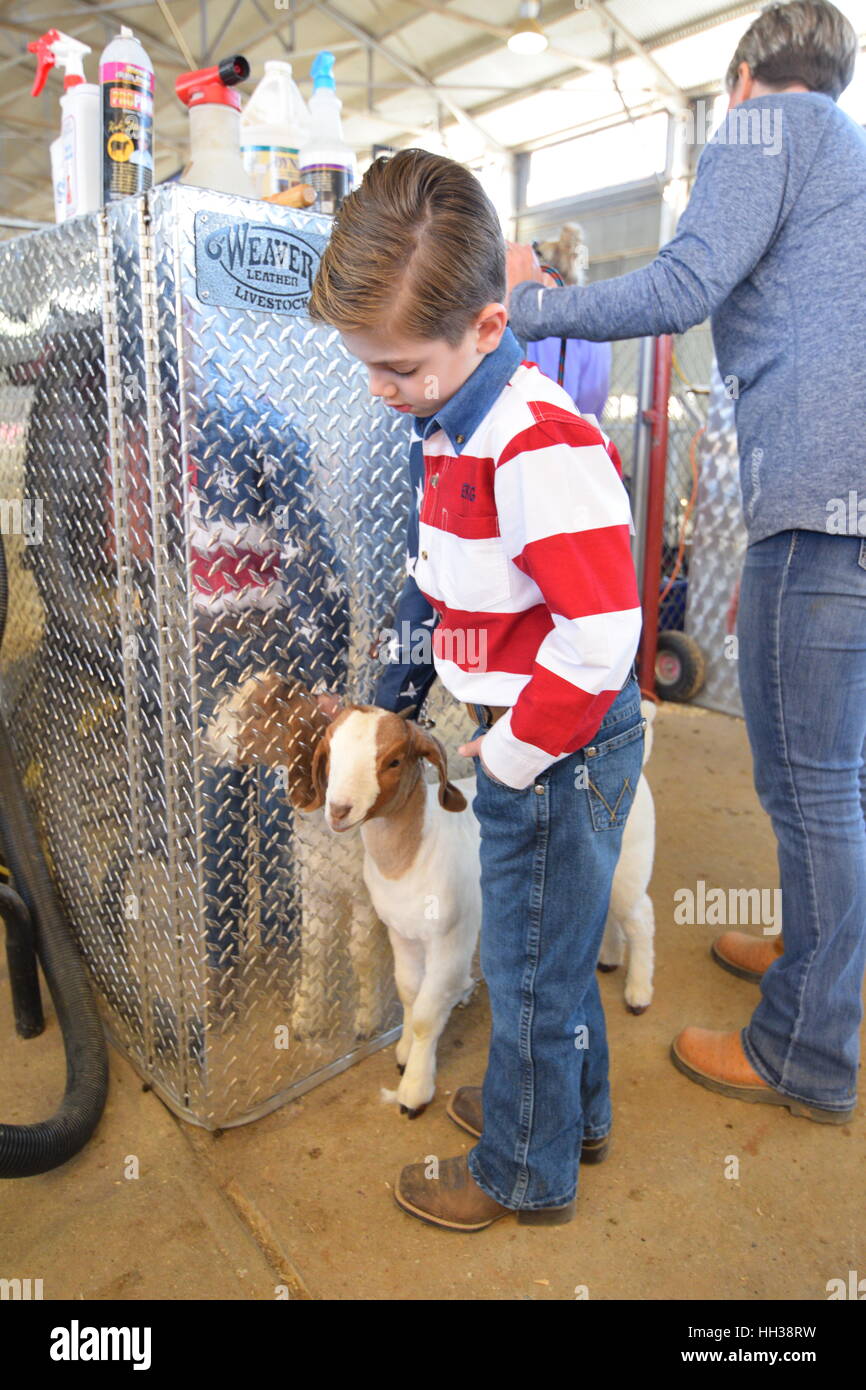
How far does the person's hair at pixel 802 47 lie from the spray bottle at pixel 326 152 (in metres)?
0.76

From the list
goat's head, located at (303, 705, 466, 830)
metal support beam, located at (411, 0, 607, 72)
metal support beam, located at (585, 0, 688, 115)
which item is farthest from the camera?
metal support beam, located at (411, 0, 607, 72)

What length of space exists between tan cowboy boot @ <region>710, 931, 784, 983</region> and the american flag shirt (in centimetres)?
142

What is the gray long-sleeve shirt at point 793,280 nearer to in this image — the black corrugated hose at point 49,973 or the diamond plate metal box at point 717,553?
the black corrugated hose at point 49,973

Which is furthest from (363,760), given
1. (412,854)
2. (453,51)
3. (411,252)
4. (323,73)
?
(453,51)

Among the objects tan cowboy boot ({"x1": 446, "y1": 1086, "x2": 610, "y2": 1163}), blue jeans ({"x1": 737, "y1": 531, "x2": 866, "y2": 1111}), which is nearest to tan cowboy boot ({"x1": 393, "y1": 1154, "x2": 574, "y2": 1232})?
tan cowboy boot ({"x1": 446, "y1": 1086, "x2": 610, "y2": 1163})

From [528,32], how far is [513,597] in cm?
601

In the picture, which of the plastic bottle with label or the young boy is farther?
the plastic bottle with label

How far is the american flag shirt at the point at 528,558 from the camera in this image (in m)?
1.13

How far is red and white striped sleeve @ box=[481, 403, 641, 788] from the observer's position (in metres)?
1.12

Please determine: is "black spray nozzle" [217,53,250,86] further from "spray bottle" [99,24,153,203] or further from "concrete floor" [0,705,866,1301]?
"concrete floor" [0,705,866,1301]

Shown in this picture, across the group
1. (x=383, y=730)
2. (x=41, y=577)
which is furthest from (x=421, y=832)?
(x=41, y=577)
